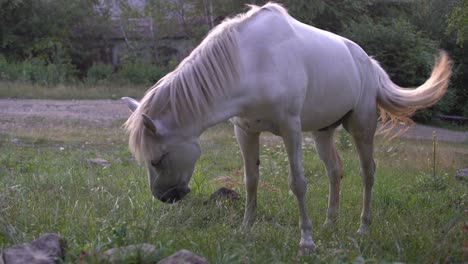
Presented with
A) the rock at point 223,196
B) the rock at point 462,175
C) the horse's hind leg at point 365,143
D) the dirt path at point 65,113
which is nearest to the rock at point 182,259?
the rock at point 223,196

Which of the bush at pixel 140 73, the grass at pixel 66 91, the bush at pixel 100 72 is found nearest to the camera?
the grass at pixel 66 91

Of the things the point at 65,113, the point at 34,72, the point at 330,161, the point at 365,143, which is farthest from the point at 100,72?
the point at 365,143

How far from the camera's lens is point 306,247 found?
11.8 feet

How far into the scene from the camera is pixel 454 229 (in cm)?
357

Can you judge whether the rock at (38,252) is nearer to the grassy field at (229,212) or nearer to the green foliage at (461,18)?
the grassy field at (229,212)

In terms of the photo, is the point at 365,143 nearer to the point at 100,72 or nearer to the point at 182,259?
the point at 182,259

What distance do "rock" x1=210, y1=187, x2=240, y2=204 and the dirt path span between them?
279 inches

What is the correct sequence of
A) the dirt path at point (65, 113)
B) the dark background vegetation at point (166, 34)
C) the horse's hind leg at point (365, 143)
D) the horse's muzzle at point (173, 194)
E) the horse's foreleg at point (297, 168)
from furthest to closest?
the dark background vegetation at point (166, 34)
the dirt path at point (65, 113)
the horse's hind leg at point (365, 143)
the horse's foreleg at point (297, 168)
the horse's muzzle at point (173, 194)

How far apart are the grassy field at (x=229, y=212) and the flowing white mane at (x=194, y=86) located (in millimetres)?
678

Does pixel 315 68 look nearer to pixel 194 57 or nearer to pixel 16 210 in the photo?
pixel 194 57

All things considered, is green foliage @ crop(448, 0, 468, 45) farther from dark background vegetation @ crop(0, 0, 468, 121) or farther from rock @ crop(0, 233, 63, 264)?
dark background vegetation @ crop(0, 0, 468, 121)

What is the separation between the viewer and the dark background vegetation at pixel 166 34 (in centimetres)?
1864

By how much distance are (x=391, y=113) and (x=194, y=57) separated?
2443 millimetres

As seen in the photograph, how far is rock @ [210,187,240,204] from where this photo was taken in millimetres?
4789
